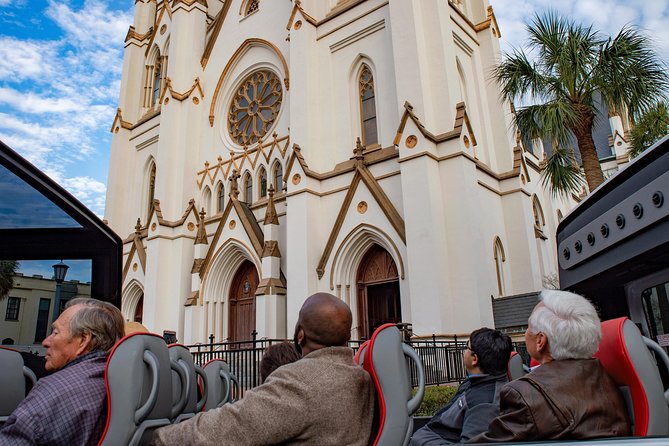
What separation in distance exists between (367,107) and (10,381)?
47.8 ft

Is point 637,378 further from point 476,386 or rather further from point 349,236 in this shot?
point 349,236

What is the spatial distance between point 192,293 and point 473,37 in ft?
45.9

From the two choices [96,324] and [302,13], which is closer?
[96,324]

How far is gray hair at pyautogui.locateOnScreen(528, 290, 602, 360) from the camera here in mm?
2314

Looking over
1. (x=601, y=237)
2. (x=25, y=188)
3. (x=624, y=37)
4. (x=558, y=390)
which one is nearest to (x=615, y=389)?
(x=558, y=390)

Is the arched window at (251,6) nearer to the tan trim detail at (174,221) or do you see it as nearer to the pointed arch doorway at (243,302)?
the tan trim detail at (174,221)

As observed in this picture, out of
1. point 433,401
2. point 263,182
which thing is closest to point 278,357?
point 433,401

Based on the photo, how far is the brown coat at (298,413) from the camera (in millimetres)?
2168

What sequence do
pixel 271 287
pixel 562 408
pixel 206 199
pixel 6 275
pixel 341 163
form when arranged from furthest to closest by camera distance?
pixel 206 199, pixel 341 163, pixel 271 287, pixel 6 275, pixel 562 408

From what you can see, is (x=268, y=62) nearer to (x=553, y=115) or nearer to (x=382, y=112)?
(x=382, y=112)

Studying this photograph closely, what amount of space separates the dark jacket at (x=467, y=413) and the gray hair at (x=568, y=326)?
3.18 ft

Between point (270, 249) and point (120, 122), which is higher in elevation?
point (120, 122)

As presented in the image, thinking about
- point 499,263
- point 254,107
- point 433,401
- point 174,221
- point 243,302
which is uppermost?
point 254,107

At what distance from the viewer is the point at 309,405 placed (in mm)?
2256
